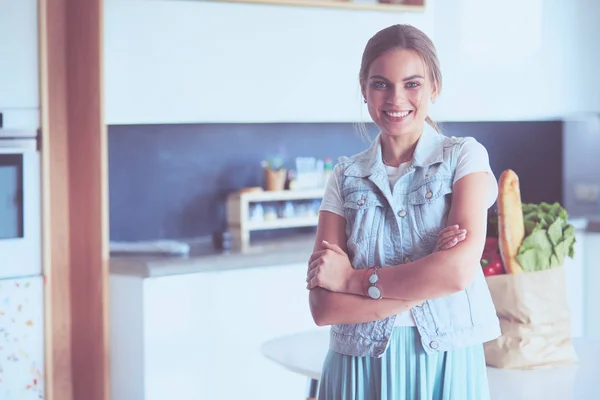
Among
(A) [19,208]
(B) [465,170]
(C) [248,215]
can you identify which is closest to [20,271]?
(A) [19,208]

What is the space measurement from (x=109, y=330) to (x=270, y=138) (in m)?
1.11

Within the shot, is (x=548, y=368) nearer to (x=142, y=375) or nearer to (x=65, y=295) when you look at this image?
(x=142, y=375)

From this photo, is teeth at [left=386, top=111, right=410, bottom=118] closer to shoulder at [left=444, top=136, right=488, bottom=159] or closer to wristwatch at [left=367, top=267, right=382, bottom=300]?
shoulder at [left=444, top=136, right=488, bottom=159]

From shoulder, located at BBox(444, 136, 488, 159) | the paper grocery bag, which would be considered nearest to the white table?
the paper grocery bag

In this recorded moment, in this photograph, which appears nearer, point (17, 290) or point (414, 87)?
point (414, 87)

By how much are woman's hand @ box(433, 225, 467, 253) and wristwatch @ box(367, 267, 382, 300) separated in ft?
0.35

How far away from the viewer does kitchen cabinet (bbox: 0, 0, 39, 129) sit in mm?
2826

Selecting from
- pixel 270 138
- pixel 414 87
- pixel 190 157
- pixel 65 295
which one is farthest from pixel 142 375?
pixel 414 87

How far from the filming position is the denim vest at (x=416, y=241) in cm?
144

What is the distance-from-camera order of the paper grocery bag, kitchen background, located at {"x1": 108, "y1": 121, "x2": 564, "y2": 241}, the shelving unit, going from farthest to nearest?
the shelving unit
kitchen background, located at {"x1": 108, "y1": 121, "x2": 564, "y2": 241}
the paper grocery bag

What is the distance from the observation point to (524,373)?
5.88 ft

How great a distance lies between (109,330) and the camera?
3055 millimetres

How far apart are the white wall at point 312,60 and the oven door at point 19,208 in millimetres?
300

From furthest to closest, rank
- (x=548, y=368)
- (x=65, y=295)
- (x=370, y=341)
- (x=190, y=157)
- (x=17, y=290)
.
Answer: (x=190, y=157), (x=65, y=295), (x=17, y=290), (x=548, y=368), (x=370, y=341)
